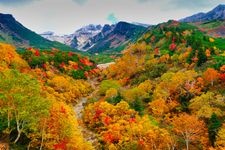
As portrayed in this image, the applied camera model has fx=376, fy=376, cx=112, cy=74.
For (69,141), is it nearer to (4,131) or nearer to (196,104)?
(4,131)

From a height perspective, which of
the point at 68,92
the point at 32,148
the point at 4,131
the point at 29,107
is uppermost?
the point at 29,107

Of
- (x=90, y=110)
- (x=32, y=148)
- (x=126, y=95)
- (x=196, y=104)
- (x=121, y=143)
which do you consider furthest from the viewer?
(x=126, y=95)

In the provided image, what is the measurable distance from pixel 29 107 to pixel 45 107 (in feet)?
12.5

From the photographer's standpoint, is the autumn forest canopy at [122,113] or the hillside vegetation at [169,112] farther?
the hillside vegetation at [169,112]

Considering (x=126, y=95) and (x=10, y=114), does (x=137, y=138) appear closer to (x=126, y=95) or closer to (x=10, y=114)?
(x=10, y=114)

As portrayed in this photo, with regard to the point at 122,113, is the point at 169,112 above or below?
below

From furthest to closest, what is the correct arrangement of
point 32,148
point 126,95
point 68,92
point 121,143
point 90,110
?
point 68,92, point 126,95, point 90,110, point 121,143, point 32,148

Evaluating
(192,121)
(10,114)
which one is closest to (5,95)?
(10,114)

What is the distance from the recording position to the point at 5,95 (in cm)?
8200

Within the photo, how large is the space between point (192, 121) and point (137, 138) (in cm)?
1754

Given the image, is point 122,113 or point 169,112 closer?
point 122,113

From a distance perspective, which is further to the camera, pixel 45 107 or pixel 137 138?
pixel 137 138

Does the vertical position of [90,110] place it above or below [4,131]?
below

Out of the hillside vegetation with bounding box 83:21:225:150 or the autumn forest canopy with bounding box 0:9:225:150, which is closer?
the autumn forest canopy with bounding box 0:9:225:150
